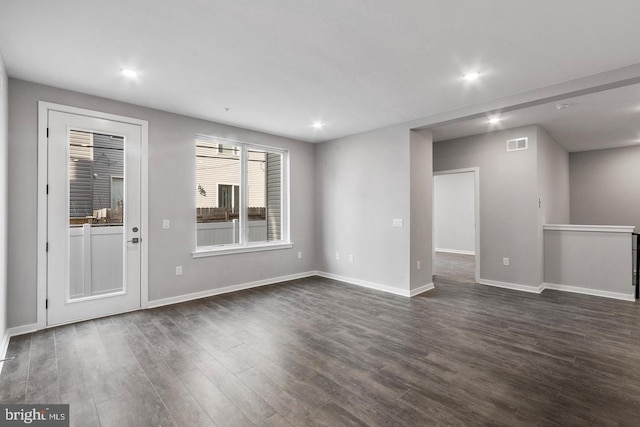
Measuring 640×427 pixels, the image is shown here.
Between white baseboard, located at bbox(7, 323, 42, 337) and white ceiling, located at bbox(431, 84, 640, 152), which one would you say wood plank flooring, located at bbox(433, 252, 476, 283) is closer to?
white ceiling, located at bbox(431, 84, 640, 152)

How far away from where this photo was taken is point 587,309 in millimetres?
4078

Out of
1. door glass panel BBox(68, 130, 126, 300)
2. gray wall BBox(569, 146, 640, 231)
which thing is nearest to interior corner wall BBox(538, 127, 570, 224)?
gray wall BBox(569, 146, 640, 231)

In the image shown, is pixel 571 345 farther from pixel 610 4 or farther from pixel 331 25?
pixel 331 25

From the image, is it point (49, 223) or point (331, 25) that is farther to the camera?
point (49, 223)

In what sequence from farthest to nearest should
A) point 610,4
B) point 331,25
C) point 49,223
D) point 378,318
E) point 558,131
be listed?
point 558,131
point 378,318
point 49,223
point 331,25
point 610,4

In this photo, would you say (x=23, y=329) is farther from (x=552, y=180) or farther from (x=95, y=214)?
(x=552, y=180)

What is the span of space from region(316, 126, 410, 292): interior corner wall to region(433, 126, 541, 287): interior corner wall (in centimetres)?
176

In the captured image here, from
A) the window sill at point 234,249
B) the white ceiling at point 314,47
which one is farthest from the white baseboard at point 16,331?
the white ceiling at point 314,47

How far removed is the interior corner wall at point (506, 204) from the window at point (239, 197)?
11.8ft

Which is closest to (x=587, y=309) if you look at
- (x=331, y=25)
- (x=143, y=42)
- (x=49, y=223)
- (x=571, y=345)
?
(x=571, y=345)

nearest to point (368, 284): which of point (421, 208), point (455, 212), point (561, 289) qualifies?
point (421, 208)

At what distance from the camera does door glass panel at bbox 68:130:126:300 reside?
362cm

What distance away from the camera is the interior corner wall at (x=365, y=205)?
488 cm

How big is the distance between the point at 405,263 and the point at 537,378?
249 centimetres
